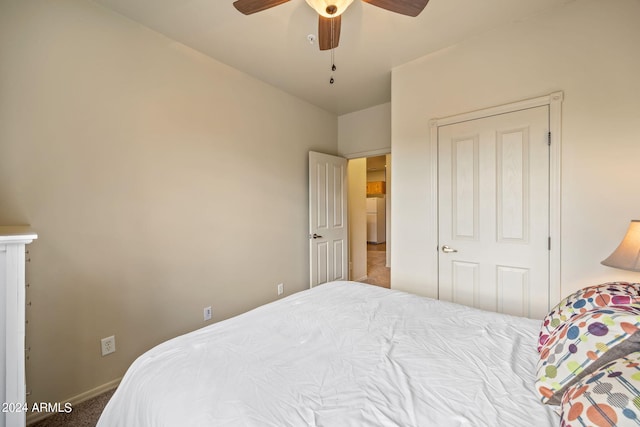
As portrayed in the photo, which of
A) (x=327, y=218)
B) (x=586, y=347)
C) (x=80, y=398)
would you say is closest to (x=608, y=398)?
(x=586, y=347)

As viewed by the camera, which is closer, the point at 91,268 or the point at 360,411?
the point at 360,411

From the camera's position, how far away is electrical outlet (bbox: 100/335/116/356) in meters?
1.85

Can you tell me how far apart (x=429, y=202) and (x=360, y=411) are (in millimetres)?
2011

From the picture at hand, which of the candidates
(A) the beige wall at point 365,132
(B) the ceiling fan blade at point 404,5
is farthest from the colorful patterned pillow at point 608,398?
(A) the beige wall at point 365,132

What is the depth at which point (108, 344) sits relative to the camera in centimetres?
187

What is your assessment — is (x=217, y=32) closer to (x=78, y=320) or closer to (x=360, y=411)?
(x=78, y=320)

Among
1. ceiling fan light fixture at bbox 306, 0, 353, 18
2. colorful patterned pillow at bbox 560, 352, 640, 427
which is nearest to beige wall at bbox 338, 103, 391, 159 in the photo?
ceiling fan light fixture at bbox 306, 0, 353, 18

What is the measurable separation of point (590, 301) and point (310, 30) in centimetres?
233

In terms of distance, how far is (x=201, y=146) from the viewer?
2.39 m

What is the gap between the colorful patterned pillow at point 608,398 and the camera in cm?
53

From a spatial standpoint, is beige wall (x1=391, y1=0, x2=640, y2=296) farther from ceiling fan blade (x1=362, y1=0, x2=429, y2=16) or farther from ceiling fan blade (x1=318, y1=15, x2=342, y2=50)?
ceiling fan blade (x1=318, y1=15, x2=342, y2=50)

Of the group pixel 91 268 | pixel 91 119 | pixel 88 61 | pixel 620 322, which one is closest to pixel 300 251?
pixel 91 268

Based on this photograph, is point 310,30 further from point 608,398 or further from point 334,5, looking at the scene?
point 608,398

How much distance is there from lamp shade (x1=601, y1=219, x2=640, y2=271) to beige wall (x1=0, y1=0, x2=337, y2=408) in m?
2.71
